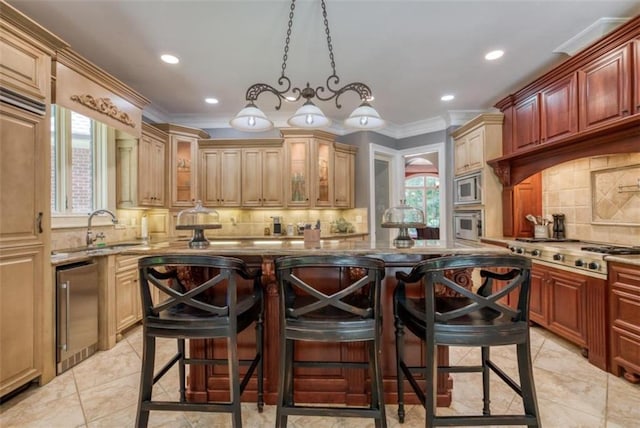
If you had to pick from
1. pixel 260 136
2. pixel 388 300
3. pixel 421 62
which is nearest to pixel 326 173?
pixel 260 136

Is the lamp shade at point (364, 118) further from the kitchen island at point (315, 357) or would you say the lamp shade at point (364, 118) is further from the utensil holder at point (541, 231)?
the utensil holder at point (541, 231)

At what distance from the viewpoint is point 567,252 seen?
2641 mm

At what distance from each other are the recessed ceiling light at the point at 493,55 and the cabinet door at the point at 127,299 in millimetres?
4399

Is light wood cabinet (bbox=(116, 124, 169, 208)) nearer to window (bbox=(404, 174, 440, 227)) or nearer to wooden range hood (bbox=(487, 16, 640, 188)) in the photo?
wooden range hood (bbox=(487, 16, 640, 188))

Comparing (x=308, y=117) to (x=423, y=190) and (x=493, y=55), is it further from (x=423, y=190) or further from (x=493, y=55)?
(x=423, y=190)

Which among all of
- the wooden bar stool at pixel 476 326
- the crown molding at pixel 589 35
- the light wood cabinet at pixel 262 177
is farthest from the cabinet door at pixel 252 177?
the crown molding at pixel 589 35

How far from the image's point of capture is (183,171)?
466 centimetres

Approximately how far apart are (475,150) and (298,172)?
2.59 meters

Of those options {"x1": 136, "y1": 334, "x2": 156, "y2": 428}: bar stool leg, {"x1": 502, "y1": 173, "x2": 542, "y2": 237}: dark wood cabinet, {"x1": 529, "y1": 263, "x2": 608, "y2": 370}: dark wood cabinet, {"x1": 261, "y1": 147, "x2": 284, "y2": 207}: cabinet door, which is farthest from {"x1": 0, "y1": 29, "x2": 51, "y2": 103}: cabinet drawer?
{"x1": 502, "y1": 173, "x2": 542, "y2": 237}: dark wood cabinet

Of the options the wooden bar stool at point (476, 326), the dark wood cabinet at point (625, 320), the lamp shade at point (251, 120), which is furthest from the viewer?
the lamp shade at point (251, 120)

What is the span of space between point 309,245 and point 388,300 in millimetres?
669

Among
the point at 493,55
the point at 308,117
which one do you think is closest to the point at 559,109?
the point at 493,55

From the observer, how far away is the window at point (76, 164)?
123 inches

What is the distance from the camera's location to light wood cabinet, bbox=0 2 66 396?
1.97 m
